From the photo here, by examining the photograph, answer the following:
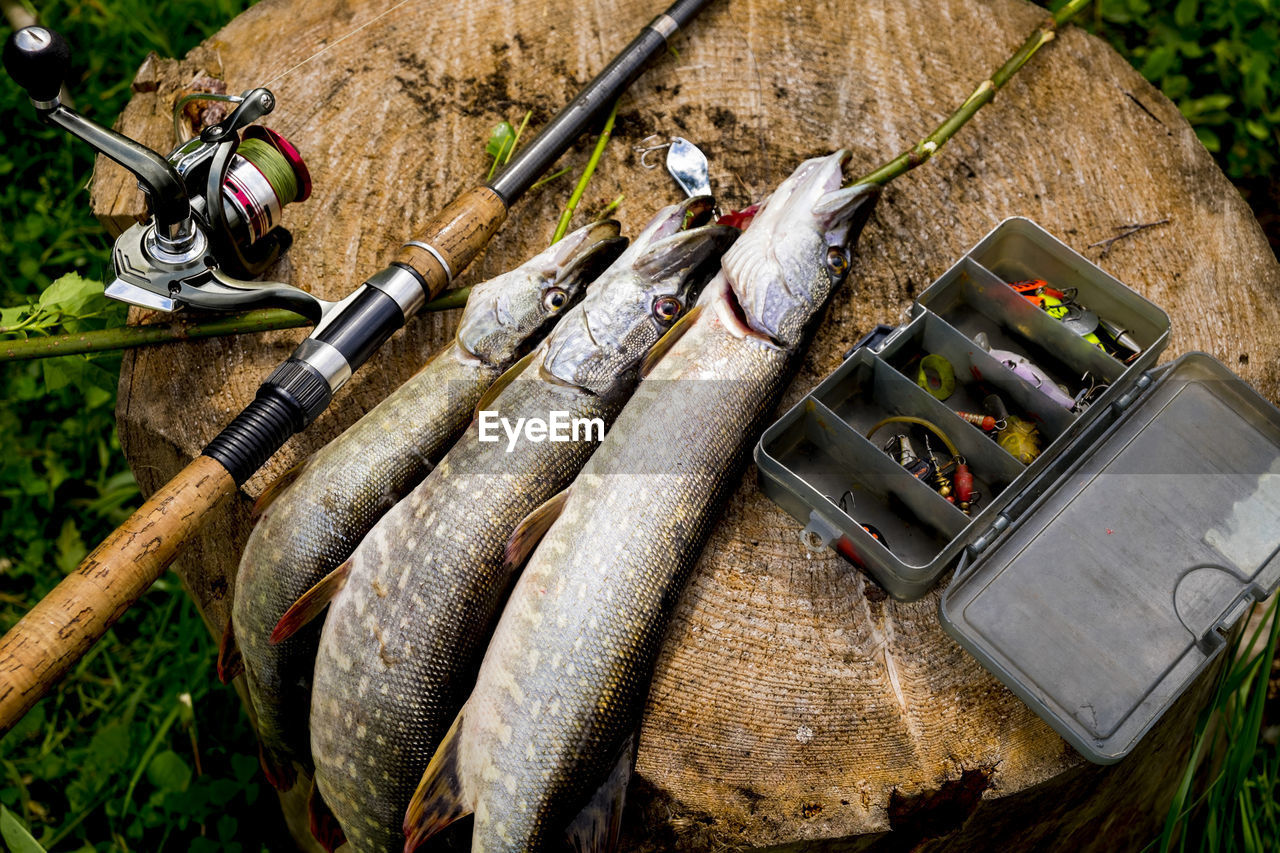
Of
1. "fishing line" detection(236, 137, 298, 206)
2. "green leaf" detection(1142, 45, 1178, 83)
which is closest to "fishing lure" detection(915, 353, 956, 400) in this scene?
"fishing line" detection(236, 137, 298, 206)

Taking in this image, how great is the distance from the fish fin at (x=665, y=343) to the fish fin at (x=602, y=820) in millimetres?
985

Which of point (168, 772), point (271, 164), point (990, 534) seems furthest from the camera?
point (168, 772)

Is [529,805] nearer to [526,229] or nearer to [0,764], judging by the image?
[526,229]

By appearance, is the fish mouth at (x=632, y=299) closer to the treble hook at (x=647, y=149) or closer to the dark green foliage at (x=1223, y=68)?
the treble hook at (x=647, y=149)

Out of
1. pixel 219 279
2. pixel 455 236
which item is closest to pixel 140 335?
pixel 219 279

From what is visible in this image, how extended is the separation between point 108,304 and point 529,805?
5.96 feet

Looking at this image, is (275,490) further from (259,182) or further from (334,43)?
(334,43)

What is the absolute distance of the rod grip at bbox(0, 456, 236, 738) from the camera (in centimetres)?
209

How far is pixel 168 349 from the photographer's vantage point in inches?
111

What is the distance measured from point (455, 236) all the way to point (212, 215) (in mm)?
592

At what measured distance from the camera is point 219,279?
261 cm

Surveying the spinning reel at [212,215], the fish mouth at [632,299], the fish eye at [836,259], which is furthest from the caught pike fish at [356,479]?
the fish eye at [836,259]

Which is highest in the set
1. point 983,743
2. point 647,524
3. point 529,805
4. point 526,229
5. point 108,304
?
point 108,304

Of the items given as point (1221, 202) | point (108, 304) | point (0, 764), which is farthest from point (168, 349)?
point (1221, 202)
